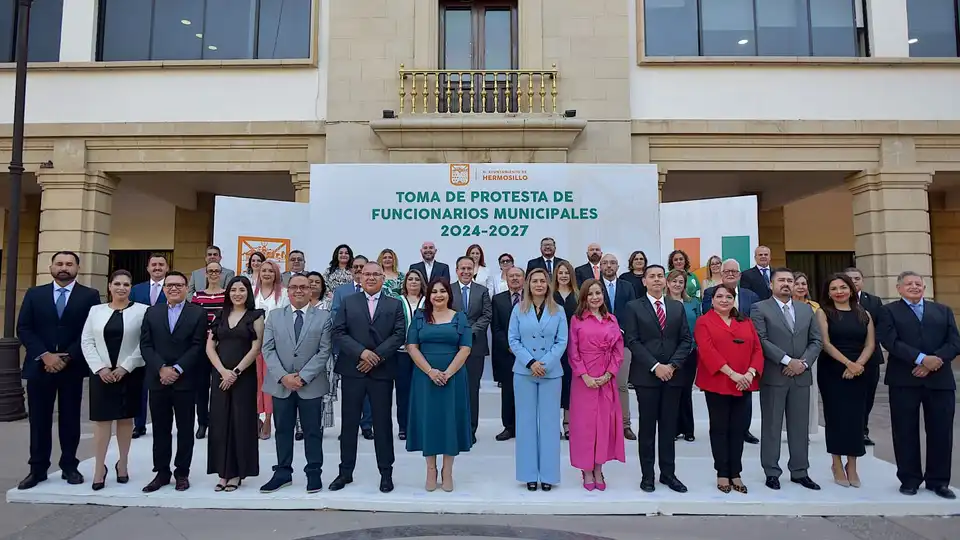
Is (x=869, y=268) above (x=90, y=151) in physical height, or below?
below

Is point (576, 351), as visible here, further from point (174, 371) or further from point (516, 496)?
point (174, 371)

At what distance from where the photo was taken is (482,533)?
4.44 metres

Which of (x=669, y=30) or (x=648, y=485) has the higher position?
(x=669, y=30)

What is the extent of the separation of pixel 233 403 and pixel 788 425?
486 cm

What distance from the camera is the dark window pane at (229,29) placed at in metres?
12.2

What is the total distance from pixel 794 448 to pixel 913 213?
8.54m

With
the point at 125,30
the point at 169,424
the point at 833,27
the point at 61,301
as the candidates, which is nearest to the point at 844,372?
the point at 169,424

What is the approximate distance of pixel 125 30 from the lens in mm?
12367

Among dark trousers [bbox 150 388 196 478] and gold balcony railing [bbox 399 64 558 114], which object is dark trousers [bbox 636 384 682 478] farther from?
gold balcony railing [bbox 399 64 558 114]

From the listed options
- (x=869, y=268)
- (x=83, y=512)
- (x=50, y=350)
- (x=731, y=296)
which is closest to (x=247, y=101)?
(x=50, y=350)

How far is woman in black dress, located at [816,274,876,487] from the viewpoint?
17.8 ft

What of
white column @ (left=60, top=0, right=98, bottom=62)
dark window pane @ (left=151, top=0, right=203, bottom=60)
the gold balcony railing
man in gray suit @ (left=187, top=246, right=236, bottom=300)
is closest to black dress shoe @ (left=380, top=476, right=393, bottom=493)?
man in gray suit @ (left=187, top=246, right=236, bottom=300)

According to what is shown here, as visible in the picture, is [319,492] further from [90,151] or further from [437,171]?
[90,151]

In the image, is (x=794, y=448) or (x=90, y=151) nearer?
(x=794, y=448)
